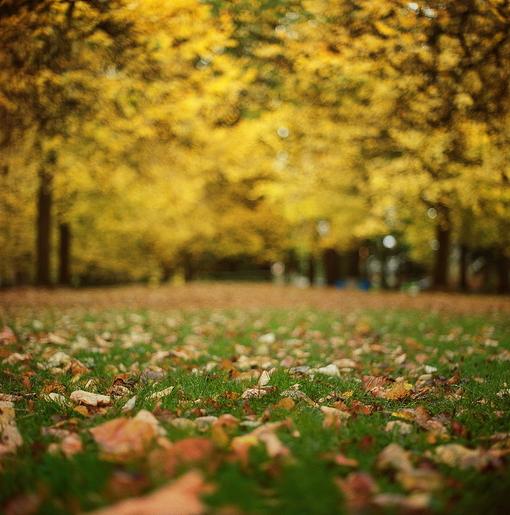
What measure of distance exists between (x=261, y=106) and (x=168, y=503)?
11406 millimetres

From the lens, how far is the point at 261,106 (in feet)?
38.7

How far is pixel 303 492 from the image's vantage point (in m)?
1.62

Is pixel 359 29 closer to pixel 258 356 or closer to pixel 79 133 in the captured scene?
pixel 258 356

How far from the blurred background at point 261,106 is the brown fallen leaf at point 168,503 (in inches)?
198

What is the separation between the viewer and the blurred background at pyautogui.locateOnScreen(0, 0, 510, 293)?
565cm

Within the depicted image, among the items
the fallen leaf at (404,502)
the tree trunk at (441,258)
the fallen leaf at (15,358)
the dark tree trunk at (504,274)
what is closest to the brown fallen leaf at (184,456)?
the fallen leaf at (404,502)

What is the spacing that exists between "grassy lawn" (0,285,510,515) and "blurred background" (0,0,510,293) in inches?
147

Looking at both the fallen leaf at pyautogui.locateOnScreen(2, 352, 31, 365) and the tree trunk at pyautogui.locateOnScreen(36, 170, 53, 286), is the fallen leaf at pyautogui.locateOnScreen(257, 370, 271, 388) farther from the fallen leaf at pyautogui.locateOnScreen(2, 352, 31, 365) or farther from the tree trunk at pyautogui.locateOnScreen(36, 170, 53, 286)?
the tree trunk at pyautogui.locateOnScreen(36, 170, 53, 286)

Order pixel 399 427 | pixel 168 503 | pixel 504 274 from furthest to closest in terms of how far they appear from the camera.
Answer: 1. pixel 504 274
2. pixel 399 427
3. pixel 168 503

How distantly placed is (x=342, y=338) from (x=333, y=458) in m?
4.04

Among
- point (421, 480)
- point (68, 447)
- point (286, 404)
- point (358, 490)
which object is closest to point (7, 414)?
point (68, 447)

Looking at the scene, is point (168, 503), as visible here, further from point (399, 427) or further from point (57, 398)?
point (57, 398)

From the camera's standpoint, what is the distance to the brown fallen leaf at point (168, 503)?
145 centimetres

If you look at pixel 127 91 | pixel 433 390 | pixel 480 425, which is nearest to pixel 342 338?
pixel 433 390
